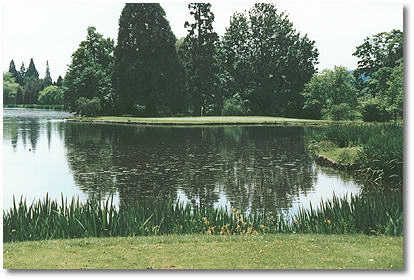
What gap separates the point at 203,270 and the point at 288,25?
4717mm

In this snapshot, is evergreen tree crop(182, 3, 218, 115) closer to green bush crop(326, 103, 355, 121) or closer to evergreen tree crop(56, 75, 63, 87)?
green bush crop(326, 103, 355, 121)

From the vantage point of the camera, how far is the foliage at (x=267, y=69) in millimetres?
9797

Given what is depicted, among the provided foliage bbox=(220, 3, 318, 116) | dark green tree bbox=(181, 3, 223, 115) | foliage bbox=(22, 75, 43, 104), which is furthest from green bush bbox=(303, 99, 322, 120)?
foliage bbox=(22, 75, 43, 104)

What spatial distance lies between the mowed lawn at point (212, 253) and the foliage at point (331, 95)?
3325 mm

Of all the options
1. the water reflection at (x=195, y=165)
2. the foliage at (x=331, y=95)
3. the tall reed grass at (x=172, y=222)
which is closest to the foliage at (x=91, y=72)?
the water reflection at (x=195, y=165)

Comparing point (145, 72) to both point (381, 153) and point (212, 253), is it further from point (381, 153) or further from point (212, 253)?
point (212, 253)

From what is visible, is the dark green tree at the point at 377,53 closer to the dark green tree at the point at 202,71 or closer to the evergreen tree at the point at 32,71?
the dark green tree at the point at 202,71

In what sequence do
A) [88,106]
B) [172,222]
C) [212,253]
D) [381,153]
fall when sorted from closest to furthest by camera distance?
[212,253] → [172,222] → [381,153] → [88,106]

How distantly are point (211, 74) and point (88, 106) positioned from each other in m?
2.46

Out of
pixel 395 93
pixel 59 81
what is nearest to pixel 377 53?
pixel 395 93

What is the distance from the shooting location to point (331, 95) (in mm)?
9367

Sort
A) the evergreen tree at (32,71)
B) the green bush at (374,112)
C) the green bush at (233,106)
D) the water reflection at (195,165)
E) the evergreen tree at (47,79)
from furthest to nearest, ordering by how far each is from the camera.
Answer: the green bush at (233,106) → the water reflection at (195,165) → the evergreen tree at (47,79) → the green bush at (374,112) → the evergreen tree at (32,71)

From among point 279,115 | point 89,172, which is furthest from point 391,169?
point 89,172

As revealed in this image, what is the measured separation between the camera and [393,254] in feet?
17.9
